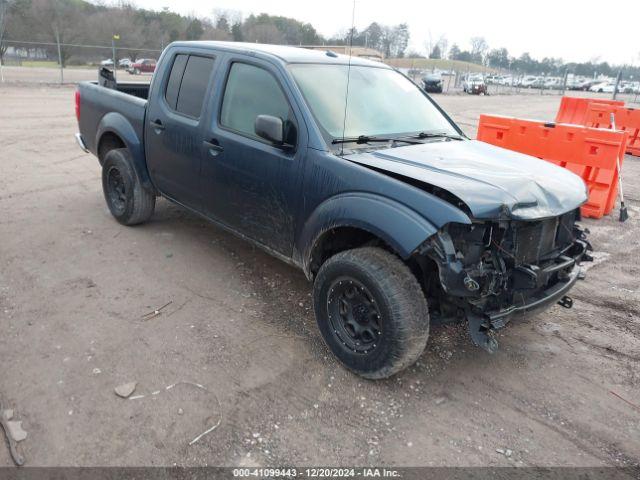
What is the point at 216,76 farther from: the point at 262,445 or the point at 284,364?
the point at 262,445

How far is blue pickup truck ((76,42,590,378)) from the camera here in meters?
2.93

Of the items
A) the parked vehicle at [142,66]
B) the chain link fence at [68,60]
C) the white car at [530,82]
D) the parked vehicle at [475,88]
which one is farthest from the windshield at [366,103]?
the white car at [530,82]

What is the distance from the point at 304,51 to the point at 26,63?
34.0 metres

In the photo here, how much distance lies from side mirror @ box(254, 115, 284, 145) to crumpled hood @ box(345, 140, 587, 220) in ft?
1.59

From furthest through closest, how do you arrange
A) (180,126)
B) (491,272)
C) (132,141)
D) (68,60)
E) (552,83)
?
(552,83), (68,60), (132,141), (180,126), (491,272)

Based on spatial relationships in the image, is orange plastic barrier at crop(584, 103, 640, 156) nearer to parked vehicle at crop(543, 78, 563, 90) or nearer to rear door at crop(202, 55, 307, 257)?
rear door at crop(202, 55, 307, 257)

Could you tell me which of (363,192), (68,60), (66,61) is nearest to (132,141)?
(363,192)

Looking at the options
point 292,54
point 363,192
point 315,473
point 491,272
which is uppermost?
point 292,54

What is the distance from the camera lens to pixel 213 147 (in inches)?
163

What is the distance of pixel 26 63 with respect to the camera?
31609mm

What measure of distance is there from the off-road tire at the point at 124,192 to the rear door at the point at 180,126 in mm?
381

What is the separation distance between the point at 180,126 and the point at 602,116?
1113 centimetres

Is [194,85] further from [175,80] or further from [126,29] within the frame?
[126,29]

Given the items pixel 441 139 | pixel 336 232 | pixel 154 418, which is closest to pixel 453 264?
pixel 336 232
